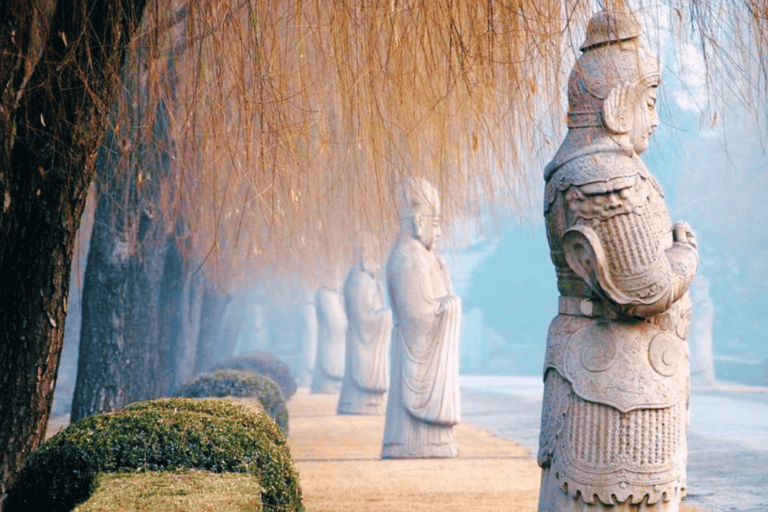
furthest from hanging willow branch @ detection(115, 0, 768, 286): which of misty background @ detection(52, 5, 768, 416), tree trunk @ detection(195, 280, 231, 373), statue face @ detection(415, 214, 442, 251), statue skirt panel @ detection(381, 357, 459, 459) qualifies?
tree trunk @ detection(195, 280, 231, 373)

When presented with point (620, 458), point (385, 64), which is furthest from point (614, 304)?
point (385, 64)

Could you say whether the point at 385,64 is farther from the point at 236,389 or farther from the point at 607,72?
the point at 236,389

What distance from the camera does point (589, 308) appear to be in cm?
395

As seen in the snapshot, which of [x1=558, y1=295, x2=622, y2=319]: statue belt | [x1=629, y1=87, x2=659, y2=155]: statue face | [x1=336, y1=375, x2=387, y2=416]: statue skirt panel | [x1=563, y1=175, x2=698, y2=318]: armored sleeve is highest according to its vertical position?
[x1=629, y1=87, x2=659, y2=155]: statue face

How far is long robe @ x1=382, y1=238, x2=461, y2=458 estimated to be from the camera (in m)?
9.23

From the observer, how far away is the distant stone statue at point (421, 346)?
9227 mm

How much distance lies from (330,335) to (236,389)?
1058cm

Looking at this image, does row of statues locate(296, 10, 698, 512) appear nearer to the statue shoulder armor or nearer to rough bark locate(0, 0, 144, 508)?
the statue shoulder armor

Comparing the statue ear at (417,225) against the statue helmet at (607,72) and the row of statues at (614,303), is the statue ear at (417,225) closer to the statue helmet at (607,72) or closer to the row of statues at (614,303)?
the row of statues at (614,303)

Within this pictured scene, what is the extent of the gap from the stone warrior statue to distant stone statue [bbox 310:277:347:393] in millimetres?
15670

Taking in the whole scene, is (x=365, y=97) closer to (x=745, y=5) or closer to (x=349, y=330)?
(x=745, y=5)

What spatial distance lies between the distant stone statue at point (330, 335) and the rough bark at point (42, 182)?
1540cm

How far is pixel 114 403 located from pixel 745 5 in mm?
5945

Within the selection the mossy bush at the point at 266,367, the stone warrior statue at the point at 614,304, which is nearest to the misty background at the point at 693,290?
the mossy bush at the point at 266,367
